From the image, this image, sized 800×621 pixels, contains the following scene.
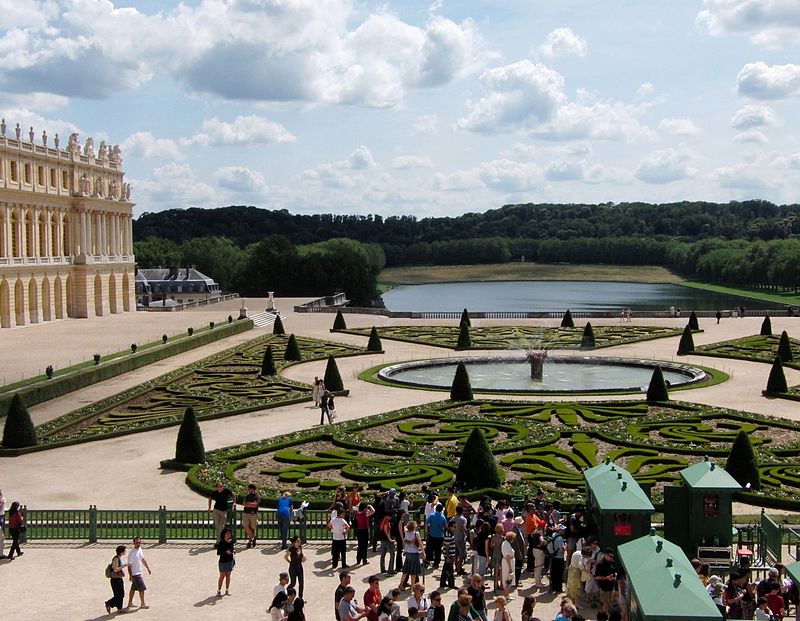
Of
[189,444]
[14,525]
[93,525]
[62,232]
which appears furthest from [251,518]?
[62,232]

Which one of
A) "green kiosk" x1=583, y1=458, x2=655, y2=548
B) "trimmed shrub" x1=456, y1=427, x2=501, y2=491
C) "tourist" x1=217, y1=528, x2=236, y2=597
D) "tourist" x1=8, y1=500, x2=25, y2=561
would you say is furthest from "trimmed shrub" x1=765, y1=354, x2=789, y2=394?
"tourist" x1=8, y1=500, x2=25, y2=561

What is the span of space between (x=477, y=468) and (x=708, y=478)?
21.5 feet

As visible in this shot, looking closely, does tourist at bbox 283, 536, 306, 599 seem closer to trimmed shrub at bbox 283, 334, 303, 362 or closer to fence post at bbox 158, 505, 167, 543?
fence post at bbox 158, 505, 167, 543

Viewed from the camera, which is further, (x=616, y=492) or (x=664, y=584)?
(x=616, y=492)

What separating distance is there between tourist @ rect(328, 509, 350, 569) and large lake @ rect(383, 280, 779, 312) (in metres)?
94.3

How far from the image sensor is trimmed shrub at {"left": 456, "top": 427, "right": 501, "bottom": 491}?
2195 centimetres

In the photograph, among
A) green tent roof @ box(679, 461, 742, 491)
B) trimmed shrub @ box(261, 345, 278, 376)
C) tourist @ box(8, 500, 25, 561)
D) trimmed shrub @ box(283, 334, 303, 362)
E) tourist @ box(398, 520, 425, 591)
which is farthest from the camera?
trimmed shrub @ box(283, 334, 303, 362)

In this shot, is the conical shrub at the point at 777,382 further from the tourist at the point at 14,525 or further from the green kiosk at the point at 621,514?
the tourist at the point at 14,525

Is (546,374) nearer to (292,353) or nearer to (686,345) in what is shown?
(686,345)

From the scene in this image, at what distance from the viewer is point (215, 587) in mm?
15594

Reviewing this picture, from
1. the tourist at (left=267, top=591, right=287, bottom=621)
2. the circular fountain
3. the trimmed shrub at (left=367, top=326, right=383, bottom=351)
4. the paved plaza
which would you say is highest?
the trimmed shrub at (left=367, top=326, right=383, bottom=351)

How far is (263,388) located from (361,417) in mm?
7617

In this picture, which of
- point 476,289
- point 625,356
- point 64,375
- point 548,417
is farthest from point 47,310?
point 476,289

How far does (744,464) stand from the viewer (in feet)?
73.6
